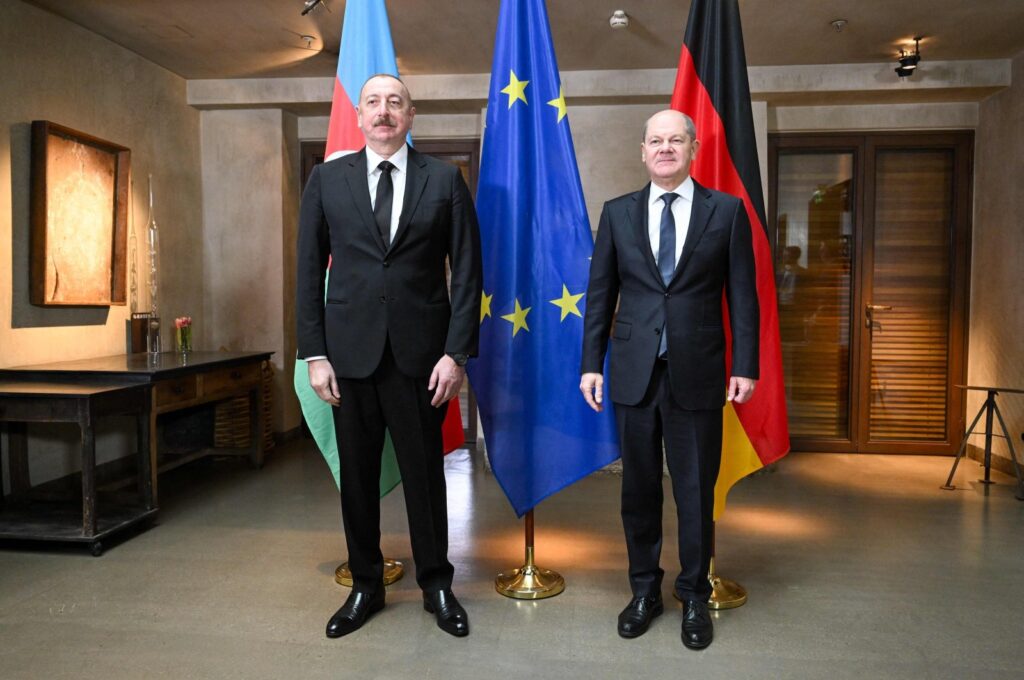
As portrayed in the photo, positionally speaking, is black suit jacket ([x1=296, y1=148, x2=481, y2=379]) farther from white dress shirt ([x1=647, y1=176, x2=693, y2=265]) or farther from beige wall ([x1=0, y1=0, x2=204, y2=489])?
beige wall ([x1=0, y1=0, x2=204, y2=489])

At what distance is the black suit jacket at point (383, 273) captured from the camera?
7.54 ft

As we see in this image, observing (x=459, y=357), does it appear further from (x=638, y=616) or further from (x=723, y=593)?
(x=723, y=593)

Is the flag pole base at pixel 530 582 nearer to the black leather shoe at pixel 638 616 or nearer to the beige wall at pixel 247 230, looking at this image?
the black leather shoe at pixel 638 616

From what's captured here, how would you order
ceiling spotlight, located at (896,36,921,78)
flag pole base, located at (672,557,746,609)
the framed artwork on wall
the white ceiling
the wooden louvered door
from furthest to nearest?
the wooden louvered door
ceiling spotlight, located at (896,36,921,78)
the white ceiling
the framed artwork on wall
flag pole base, located at (672,557,746,609)

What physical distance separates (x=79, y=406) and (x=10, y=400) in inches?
12.3

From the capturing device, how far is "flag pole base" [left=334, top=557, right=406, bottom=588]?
2.88m

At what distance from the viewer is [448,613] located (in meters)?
2.45

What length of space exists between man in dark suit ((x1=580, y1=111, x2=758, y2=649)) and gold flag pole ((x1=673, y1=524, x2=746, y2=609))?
0.24 m

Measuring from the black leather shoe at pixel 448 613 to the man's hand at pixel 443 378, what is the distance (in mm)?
658

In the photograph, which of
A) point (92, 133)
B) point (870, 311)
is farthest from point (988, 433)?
point (92, 133)

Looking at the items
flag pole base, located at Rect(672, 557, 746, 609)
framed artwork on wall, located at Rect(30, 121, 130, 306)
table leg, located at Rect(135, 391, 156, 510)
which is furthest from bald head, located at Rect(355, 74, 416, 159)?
framed artwork on wall, located at Rect(30, 121, 130, 306)

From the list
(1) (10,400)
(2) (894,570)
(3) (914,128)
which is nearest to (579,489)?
(2) (894,570)

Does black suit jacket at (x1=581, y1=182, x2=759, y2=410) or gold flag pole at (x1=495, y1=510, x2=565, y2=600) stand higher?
black suit jacket at (x1=581, y1=182, x2=759, y2=410)

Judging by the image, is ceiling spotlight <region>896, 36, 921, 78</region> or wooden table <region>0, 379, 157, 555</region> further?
ceiling spotlight <region>896, 36, 921, 78</region>
